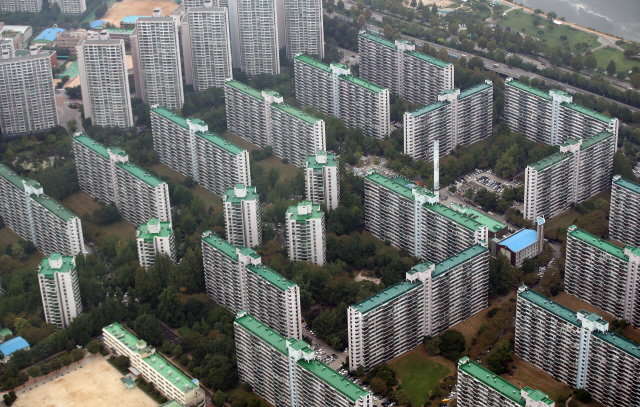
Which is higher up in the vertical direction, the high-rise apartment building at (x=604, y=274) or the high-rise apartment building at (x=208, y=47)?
the high-rise apartment building at (x=208, y=47)

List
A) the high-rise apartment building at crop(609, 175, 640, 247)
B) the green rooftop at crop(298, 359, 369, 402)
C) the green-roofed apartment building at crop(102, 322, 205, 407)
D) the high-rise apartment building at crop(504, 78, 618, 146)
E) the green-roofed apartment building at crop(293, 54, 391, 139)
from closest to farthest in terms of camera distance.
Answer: the green rooftop at crop(298, 359, 369, 402)
the green-roofed apartment building at crop(102, 322, 205, 407)
the high-rise apartment building at crop(609, 175, 640, 247)
the high-rise apartment building at crop(504, 78, 618, 146)
the green-roofed apartment building at crop(293, 54, 391, 139)

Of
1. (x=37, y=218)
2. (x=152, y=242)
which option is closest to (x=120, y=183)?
(x=37, y=218)

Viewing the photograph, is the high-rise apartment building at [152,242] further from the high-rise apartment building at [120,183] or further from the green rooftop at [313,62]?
the green rooftop at [313,62]

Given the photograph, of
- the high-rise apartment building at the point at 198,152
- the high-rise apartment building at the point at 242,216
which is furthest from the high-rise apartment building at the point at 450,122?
the high-rise apartment building at the point at 242,216

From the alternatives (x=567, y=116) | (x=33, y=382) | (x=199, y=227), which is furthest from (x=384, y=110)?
(x=33, y=382)

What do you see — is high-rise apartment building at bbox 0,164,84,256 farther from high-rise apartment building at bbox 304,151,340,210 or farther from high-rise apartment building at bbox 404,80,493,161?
high-rise apartment building at bbox 404,80,493,161

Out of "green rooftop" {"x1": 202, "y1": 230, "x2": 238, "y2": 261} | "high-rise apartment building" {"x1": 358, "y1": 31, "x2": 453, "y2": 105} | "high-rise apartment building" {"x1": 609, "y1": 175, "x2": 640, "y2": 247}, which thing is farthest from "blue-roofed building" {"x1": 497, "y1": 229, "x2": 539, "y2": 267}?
"high-rise apartment building" {"x1": 358, "y1": 31, "x2": 453, "y2": 105}
